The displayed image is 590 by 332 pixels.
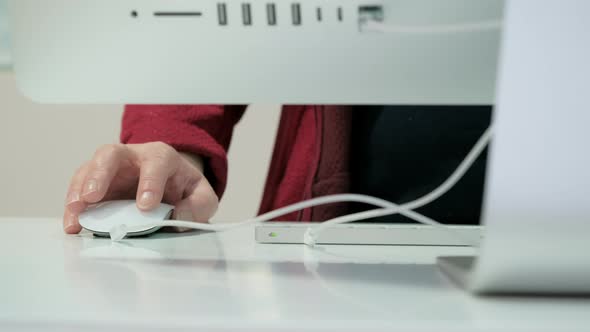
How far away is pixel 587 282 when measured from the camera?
295 millimetres

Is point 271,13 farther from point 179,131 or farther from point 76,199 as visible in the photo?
point 179,131

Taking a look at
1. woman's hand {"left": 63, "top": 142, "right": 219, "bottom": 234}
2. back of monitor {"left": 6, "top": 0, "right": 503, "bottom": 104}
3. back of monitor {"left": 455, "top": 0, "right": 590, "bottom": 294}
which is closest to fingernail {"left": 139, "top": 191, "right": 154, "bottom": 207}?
woman's hand {"left": 63, "top": 142, "right": 219, "bottom": 234}

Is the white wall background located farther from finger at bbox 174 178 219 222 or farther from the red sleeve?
finger at bbox 174 178 219 222

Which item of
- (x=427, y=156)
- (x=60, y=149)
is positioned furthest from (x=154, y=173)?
(x=60, y=149)

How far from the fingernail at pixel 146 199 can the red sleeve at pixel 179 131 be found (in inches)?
7.3

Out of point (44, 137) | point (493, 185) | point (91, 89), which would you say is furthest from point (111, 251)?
point (44, 137)

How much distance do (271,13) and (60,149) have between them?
1475 millimetres

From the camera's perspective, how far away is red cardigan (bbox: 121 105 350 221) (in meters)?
0.75

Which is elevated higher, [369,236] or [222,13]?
[222,13]

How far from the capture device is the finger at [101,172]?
0.54m

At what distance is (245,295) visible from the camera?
0.29m

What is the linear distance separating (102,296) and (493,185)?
0.17 metres

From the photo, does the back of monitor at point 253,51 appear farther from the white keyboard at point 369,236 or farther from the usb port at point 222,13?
the white keyboard at point 369,236

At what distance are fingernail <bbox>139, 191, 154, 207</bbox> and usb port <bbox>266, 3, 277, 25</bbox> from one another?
235 millimetres
